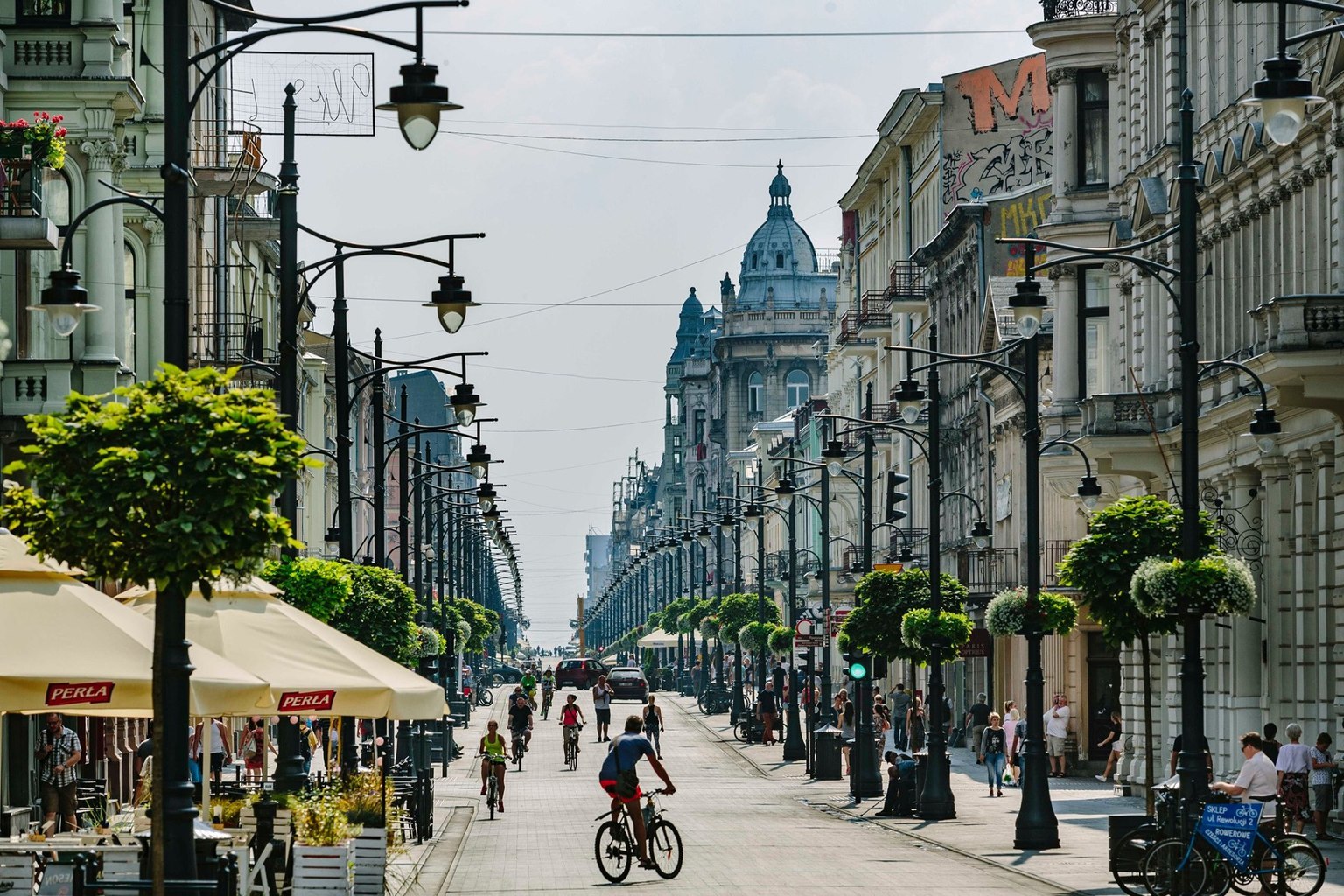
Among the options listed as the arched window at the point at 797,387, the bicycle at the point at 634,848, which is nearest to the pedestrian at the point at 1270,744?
the bicycle at the point at 634,848

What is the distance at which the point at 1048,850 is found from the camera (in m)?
29.7

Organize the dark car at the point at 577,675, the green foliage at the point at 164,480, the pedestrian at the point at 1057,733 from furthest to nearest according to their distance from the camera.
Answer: the dark car at the point at 577,675 < the pedestrian at the point at 1057,733 < the green foliage at the point at 164,480

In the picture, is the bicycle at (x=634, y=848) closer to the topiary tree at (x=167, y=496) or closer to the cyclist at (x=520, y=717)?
the topiary tree at (x=167, y=496)

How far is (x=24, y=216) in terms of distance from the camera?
30672mm

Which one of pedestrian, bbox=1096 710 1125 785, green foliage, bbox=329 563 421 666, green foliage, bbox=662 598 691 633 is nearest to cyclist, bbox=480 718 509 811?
green foliage, bbox=329 563 421 666

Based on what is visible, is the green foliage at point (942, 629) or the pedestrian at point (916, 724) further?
the pedestrian at point (916, 724)

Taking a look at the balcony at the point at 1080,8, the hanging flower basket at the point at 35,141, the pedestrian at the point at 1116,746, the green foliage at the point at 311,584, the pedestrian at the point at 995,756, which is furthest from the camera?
the balcony at the point at 1080,8

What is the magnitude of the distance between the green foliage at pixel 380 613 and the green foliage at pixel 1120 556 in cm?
922

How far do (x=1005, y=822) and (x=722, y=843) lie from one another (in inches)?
216

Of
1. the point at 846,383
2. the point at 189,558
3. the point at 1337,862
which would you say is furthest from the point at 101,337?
the point at 846,383

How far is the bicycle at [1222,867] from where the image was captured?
21219 millimetres

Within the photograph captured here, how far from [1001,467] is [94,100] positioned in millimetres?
31106

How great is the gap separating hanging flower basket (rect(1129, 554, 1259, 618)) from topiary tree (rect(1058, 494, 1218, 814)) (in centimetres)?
142

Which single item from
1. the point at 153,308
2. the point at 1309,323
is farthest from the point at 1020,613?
the point at 153,308
